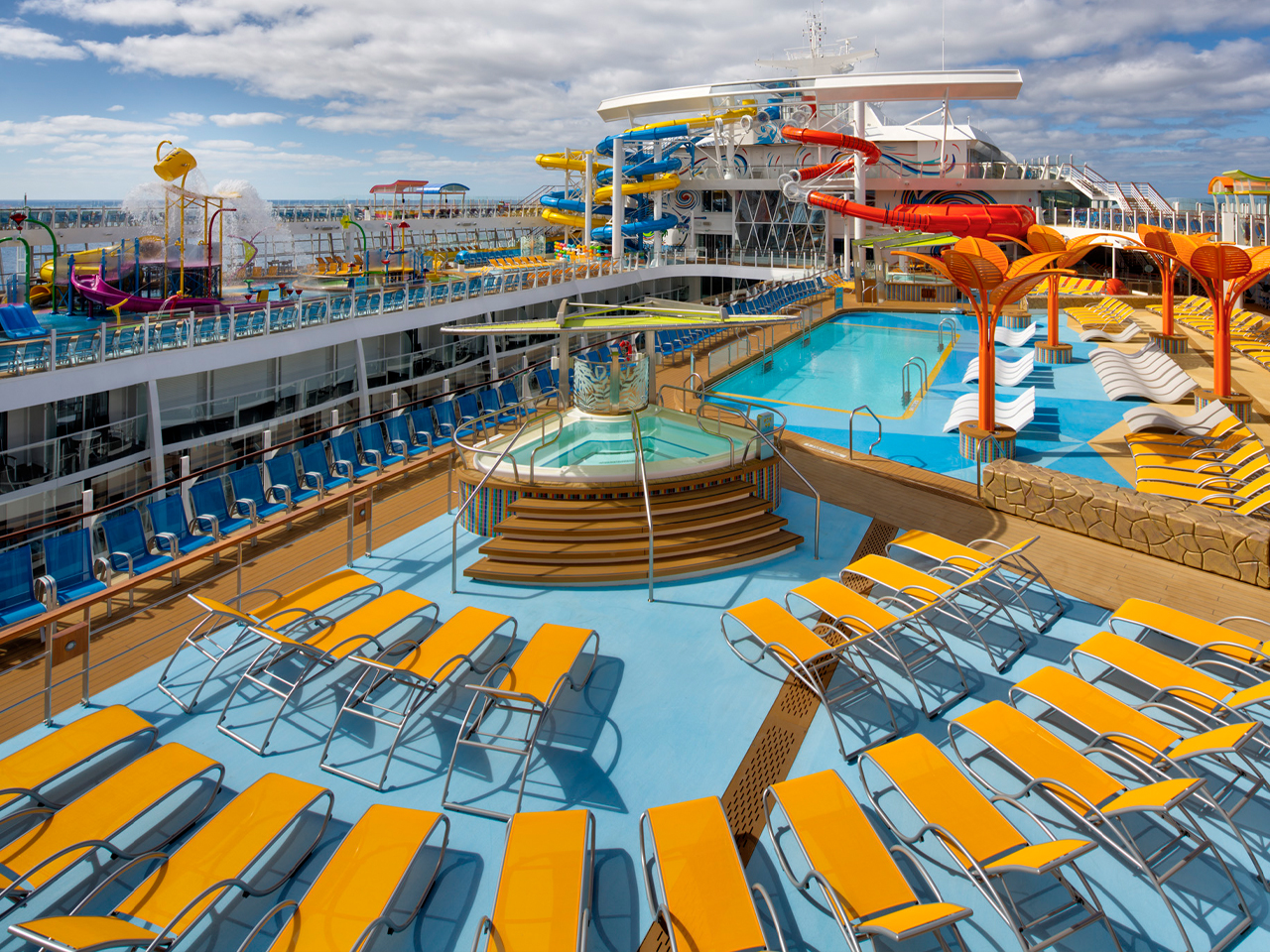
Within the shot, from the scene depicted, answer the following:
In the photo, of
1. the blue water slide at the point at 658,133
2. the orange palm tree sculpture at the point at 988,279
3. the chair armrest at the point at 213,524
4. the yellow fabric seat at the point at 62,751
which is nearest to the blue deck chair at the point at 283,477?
the chair armrest at the point at 213,524

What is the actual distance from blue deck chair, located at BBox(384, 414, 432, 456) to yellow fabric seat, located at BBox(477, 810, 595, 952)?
23.3 ft

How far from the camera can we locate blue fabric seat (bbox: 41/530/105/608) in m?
6.27

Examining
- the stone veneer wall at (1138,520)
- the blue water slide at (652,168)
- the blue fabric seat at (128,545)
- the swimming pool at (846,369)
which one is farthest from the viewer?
the blue water slide at (652,168)

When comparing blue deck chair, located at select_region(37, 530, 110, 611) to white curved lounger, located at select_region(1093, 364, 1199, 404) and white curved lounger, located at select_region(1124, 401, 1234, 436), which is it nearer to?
white curved lounger, located at select_region(1124, 401, 1234, 436)

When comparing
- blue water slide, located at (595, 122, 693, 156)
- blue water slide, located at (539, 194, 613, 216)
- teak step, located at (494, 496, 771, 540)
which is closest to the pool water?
teak step, located at (494, 496, 771, 540)

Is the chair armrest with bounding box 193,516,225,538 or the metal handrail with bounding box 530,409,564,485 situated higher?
the metal handrail with bounding box 530,409,564,485

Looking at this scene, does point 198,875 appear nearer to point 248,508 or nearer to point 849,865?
point 849,865

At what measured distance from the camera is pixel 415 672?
4.50m

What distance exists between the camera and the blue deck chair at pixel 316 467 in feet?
28.7

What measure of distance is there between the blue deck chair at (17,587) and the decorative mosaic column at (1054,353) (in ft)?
55.5

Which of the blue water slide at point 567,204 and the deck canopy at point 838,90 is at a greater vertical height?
the deck canopy at point 838,90

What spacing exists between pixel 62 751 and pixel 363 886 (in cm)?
192

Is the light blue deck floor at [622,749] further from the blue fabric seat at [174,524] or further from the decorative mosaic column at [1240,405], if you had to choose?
the decorative mosaic column at [1240,405]

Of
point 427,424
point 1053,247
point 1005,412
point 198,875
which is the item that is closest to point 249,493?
point 427,424
